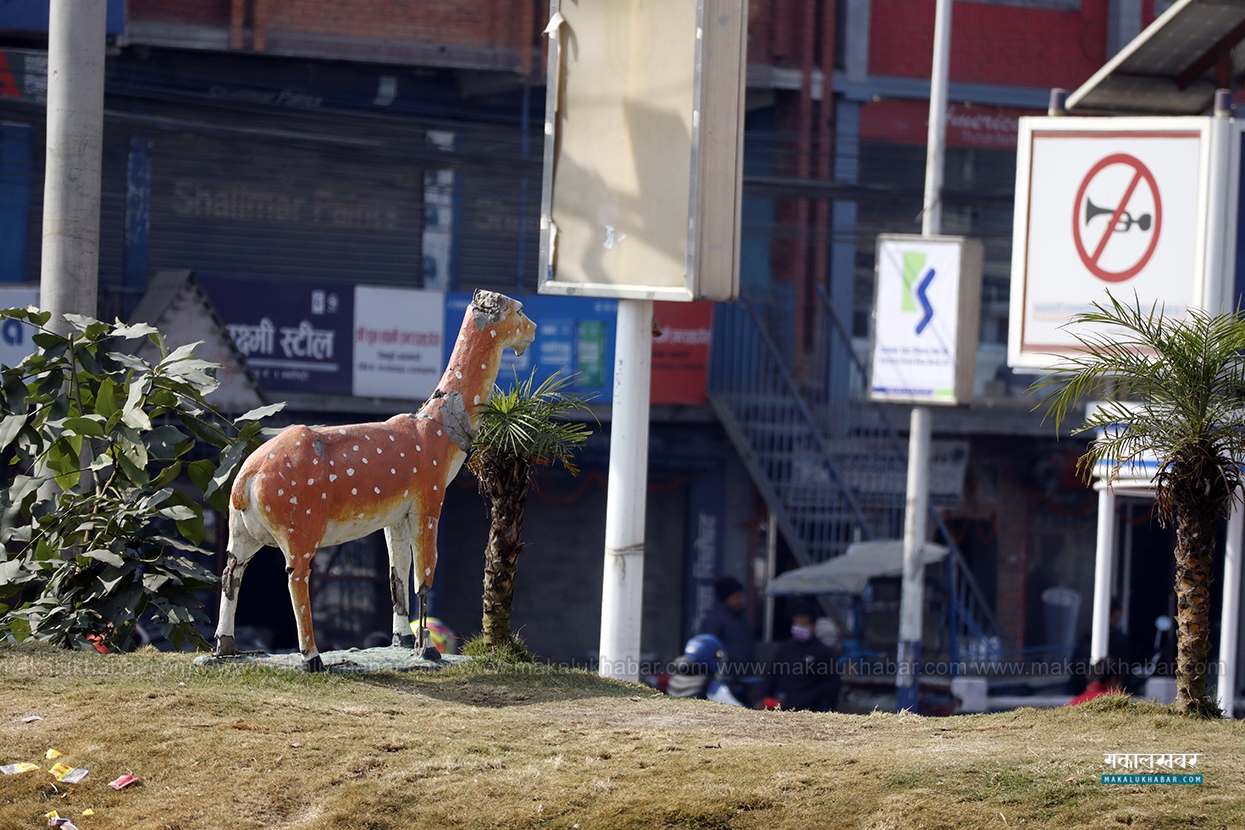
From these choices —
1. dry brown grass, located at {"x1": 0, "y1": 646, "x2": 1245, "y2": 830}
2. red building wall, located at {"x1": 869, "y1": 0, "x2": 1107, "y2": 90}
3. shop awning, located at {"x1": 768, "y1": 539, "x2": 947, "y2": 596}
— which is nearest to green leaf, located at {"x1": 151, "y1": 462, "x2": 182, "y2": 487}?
dry brown grass, located at {"x1": 0, "y1": 646, "x2": 1245, "y2": 830}

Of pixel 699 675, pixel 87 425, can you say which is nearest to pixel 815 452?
pixel 699 675

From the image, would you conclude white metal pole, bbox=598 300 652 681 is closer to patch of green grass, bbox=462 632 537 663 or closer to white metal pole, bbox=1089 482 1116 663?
patch of green grass, bbox=462 632 537 663

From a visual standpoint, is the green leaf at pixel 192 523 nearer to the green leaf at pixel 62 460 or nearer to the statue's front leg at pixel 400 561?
the green leaf at pixel 62 460

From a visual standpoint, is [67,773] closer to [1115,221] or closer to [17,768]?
[17,768]

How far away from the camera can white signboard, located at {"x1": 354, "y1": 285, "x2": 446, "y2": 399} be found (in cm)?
2027

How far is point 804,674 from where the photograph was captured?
13891 mm

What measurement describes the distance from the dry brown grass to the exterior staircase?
1227 centimetres

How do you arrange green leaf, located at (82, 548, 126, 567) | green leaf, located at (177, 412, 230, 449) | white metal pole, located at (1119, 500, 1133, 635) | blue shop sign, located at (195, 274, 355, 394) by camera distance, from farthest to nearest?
white metal pole, located at (1119, 500, 1133, 635)
blue shop sign, located at (195, 274, 355, 394)
green leaf, located at (177, 412, 230, 449)
green leaf, located at (82, 548, 126, 567)

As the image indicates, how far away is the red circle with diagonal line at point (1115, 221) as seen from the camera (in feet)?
41.8

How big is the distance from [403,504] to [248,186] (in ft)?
45.9

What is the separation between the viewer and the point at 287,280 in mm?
21016

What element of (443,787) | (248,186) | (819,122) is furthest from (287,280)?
(443,787)

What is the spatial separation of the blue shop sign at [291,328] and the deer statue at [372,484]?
11.5 meters

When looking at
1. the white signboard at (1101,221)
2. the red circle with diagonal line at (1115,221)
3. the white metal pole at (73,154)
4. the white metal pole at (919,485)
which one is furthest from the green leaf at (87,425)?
the white metal pole at (919,485)
